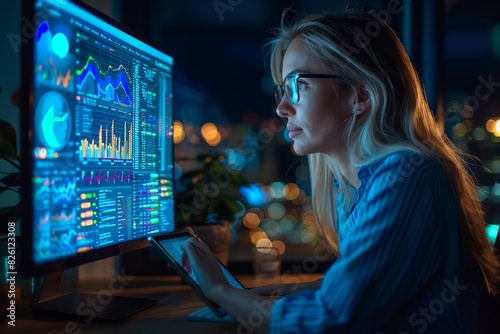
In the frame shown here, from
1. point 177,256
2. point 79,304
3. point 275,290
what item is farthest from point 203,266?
point 79,304

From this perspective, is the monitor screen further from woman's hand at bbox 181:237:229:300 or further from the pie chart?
woman's hand at bbox 181:237:229:300

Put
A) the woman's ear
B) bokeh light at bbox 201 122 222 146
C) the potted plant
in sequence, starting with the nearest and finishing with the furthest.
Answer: the woman's ear, the potted plant, bokeh light at bbox 201 122 222 146

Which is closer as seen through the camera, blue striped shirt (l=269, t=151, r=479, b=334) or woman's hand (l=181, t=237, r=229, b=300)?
blue striped shirt (l=269, t=151, r=479, b=334)

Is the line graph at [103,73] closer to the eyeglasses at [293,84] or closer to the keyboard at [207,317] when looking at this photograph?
the eyeglasses at [293,84]

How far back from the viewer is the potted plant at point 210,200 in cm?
150

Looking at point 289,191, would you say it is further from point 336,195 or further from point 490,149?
point 490,149

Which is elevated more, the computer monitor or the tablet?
the computer monitor

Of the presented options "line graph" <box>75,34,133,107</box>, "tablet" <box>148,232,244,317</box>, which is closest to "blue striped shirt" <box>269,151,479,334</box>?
"tablet" <box>148,232,244,317</box>

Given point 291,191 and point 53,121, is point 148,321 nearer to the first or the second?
point 53,121

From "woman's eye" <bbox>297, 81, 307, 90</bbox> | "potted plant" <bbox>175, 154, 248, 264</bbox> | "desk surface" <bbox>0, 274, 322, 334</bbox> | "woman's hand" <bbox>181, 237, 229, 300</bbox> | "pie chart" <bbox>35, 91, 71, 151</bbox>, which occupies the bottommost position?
"desk surface" <bbox>0, 274, 322, 334</bbox>

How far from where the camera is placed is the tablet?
1.02m

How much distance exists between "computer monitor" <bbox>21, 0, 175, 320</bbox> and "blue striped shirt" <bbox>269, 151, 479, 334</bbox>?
1.40 ft

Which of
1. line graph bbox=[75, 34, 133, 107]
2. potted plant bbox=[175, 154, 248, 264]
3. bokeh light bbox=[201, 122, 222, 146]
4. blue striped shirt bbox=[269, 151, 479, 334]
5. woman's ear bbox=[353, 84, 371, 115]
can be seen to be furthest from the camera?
bokeh light bbox=[201, 122, 222, 146]

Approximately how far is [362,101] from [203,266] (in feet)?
1.71
